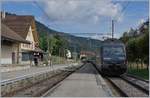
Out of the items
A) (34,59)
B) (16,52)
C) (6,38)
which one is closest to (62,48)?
(34,59)

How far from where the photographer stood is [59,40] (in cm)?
14350

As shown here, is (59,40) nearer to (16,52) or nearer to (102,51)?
(16,52)

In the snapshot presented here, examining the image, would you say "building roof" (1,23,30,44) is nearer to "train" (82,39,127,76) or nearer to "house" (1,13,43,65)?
"house" (1,13,43,65)

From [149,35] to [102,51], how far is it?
174 inches

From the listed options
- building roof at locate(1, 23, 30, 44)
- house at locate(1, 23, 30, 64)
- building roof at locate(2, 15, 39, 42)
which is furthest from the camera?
building roof at locate(2, 15, 39, 42)

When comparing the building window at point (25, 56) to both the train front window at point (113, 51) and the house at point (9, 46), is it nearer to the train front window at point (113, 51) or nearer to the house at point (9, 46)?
the house at point (9, 46)

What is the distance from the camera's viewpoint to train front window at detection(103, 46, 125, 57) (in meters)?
39.8

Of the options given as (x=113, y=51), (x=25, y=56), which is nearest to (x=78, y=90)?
(x=113, y=51)

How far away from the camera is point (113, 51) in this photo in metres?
40.0

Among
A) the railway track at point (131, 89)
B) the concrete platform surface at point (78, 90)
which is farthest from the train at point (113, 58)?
the concrete platform surface at point (78, 90)

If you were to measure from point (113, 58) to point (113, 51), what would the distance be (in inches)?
24.7

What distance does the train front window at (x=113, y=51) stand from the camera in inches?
1569

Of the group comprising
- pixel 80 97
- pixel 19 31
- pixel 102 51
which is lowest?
pixel 80 97

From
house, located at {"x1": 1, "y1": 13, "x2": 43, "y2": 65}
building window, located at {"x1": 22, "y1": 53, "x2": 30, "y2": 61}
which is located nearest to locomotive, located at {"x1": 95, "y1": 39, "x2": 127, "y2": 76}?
house, located at {"x1": 1, "y1": 13, "x2": 43, "y2": 65}
